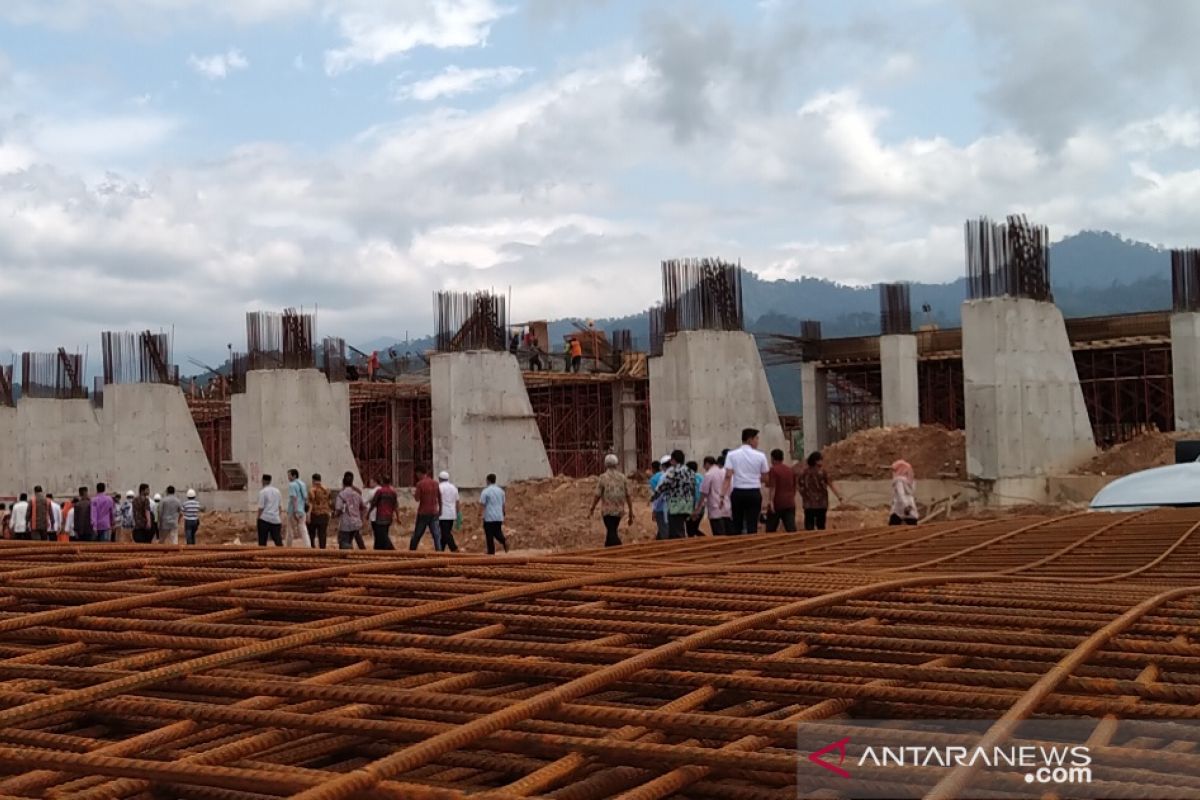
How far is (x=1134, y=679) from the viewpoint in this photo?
8.65 feet

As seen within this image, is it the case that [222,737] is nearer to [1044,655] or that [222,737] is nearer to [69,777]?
[69,777]

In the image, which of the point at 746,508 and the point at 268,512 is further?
the point at 268,512

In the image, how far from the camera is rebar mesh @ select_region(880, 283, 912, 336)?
70.0ft

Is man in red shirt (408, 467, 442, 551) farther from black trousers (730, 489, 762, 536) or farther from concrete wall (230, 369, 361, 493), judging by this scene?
concrete wall (230, 369, 361, 493)

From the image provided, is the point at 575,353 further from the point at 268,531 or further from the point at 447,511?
the point at 268,531

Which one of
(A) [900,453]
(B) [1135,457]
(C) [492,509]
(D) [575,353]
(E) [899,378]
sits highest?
(D) [575,353]

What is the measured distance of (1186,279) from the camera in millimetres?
18375

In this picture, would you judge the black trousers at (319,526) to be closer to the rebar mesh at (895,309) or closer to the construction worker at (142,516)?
the construction worker at (142,516)

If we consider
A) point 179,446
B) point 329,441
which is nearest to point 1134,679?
point 329,441

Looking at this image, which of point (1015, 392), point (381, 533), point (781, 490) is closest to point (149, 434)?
point (381, 533)

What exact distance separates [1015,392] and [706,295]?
15.4 feet

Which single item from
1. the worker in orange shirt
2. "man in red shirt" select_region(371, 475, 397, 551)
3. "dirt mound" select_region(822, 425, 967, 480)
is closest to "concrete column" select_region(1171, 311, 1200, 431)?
"dirt mound" select_region(822, 425, 967, 480)

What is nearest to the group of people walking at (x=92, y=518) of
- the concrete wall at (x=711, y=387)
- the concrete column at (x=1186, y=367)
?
the concrete wall at (x=711, y=387)

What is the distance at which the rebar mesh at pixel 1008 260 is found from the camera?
16484 mm
